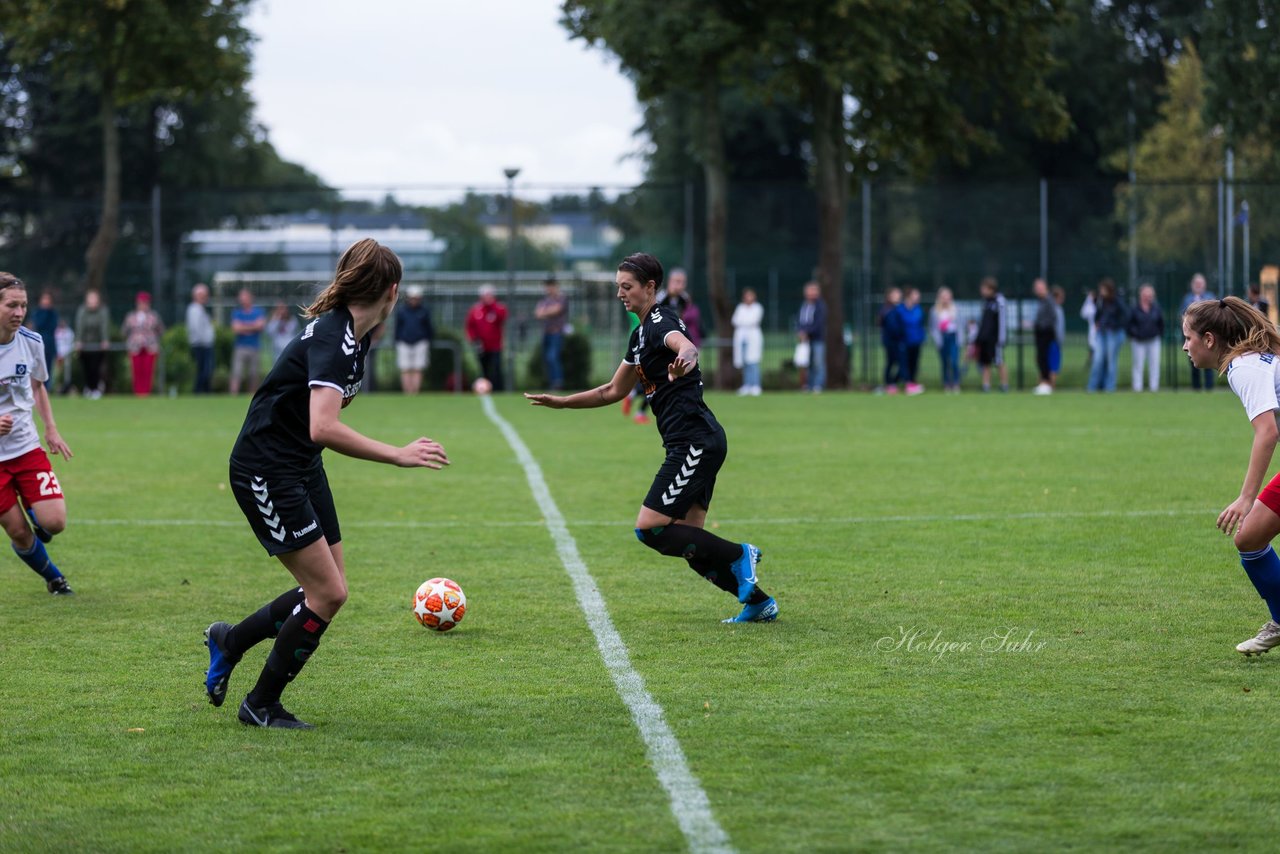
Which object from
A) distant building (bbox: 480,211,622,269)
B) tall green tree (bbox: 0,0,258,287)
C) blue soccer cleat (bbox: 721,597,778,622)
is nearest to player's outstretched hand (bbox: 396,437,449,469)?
blue soccer cleat (bbox: 721,597,778,622)

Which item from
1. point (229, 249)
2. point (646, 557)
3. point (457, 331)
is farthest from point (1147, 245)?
point (646, 557)

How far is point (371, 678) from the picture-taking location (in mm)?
6461

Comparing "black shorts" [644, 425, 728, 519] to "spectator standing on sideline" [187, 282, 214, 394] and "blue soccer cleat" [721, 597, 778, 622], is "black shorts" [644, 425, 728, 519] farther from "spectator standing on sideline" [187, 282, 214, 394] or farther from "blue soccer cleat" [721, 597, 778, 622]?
"spectator standing on sideline" [187, 282, 214, 394]

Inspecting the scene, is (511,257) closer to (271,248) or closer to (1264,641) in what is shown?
(271,248)

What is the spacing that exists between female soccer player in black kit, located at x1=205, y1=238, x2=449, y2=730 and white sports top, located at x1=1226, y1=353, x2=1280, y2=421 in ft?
10.8

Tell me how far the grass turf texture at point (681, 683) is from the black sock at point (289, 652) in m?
0.17

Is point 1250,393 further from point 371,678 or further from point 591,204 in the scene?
point 591,204

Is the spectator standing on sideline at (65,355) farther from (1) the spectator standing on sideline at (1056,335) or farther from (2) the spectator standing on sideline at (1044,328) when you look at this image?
(1) the spectator standing on sideline at (1056,335)

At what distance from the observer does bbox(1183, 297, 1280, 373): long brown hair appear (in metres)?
6.34

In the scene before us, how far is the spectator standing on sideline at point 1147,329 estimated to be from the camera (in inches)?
1041

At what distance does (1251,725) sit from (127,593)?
19.4 ft

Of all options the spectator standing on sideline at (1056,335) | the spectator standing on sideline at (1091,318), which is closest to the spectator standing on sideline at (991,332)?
the spectator standing on sideline at (1056,335)

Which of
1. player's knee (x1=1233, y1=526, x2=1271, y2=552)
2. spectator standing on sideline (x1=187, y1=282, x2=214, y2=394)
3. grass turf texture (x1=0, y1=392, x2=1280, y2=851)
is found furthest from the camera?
spectator standing on sideline (x1=187, y1=282, x2=214, y2=394)

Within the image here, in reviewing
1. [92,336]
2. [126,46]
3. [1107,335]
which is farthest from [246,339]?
[1107,335]
